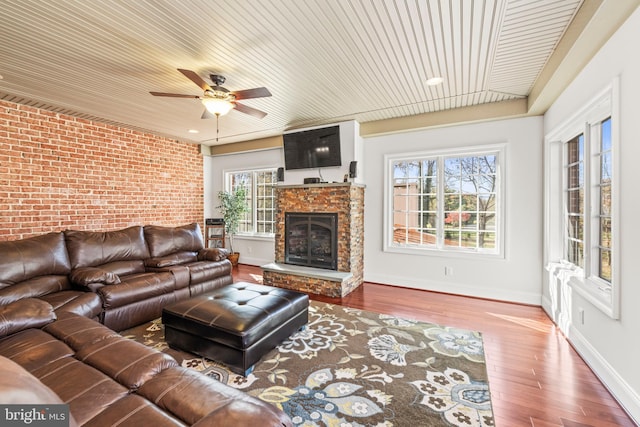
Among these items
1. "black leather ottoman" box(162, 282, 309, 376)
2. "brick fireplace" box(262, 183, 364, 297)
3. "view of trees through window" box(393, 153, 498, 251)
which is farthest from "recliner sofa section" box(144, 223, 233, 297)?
"view of trees through window" box(393, 153, 498, 251)

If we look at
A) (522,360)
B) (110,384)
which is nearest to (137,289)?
(110,384)

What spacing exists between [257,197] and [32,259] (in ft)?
12.4

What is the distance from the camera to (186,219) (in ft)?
19.2

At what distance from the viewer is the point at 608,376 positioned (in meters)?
2.01

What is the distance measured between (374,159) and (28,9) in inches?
159

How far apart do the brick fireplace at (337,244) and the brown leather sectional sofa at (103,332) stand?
953 millimetres

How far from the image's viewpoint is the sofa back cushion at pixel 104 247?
123 inches

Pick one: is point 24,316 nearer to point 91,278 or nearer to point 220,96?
point 91,278

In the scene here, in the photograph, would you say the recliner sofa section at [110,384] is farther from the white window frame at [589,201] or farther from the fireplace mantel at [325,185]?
the fireplace mantel at [325,185]

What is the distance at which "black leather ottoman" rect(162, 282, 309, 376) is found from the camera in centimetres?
208

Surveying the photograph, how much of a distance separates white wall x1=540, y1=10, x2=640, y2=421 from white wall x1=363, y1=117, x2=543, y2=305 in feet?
4.74

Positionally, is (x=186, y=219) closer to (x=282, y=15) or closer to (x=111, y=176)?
(x=111, y=176)

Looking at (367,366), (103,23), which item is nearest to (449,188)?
(367,366)

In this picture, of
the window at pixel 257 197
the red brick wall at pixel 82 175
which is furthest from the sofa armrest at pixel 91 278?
the window at pixel 257 197
